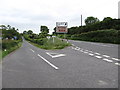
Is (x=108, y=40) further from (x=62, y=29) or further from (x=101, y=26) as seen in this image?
(x=101, y=26)

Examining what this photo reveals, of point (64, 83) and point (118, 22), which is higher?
point (118, 22)

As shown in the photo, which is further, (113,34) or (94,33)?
(94,33)

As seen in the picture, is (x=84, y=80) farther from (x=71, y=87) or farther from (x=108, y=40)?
(x=108, y=40)

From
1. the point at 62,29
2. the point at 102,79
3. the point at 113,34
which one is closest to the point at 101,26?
the point at 113,34

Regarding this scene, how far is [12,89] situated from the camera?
4.12m

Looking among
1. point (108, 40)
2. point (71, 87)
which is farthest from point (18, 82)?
point (108, 40)

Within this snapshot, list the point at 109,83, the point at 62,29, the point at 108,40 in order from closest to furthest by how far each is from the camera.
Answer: the point at 109,83 → the point at 62,29 → the point at 108,40

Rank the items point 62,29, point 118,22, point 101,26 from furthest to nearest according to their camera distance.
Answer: point 101,26, point 118,22, point 62,29

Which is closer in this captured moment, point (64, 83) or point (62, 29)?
point (64, 83)

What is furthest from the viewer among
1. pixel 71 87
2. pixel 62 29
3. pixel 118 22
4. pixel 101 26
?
pixel 101 26

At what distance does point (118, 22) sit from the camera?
33.9 m

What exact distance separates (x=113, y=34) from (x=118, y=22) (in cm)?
901

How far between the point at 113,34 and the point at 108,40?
1604 millimetres

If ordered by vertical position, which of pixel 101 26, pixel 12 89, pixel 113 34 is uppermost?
pixel 101 26
